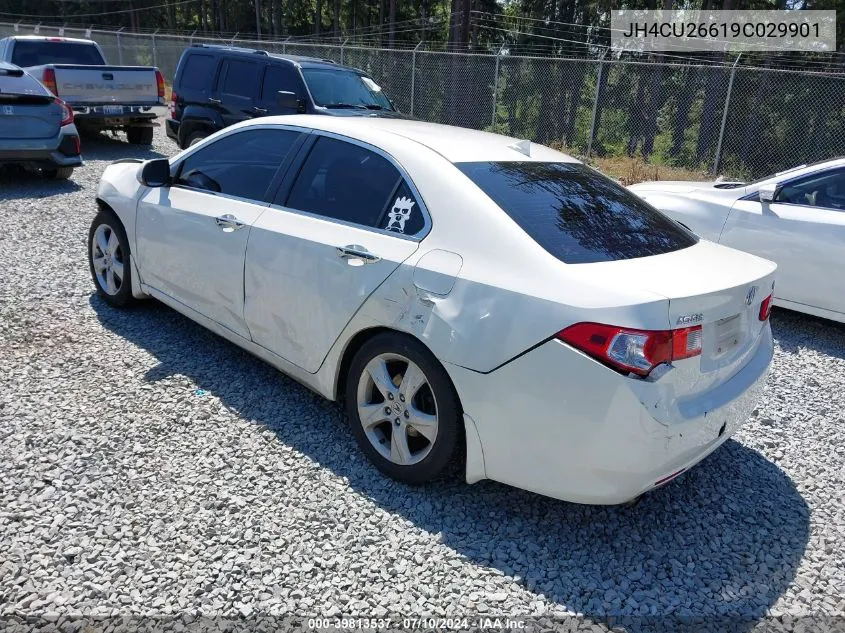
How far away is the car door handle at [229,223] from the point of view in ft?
12.6

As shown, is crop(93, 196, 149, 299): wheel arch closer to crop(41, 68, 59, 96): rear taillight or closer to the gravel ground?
the gravel ground

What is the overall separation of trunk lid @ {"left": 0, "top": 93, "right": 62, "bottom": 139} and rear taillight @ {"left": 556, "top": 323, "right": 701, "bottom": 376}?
349 inches

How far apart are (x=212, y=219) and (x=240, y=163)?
0.42m

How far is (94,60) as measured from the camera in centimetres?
1384

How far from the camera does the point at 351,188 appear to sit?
348 centimetres

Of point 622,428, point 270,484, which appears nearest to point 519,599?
point 622,428

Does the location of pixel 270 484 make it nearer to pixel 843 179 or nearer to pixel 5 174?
pixel 843 179

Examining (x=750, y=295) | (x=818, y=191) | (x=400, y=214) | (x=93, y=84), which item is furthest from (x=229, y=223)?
(x=93, y=84)

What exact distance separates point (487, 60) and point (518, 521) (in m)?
15.3

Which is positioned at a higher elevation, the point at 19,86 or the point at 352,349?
the point at 19,86

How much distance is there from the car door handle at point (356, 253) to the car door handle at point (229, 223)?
2.74 feet

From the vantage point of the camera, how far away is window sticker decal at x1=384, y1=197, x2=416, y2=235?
10.4 feet

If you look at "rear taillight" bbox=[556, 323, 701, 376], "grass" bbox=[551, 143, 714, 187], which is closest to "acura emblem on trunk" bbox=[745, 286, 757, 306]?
"rear taillight" bbox=[556, 323, 701, 376]

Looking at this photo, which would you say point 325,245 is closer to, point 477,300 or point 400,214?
point 400,214
